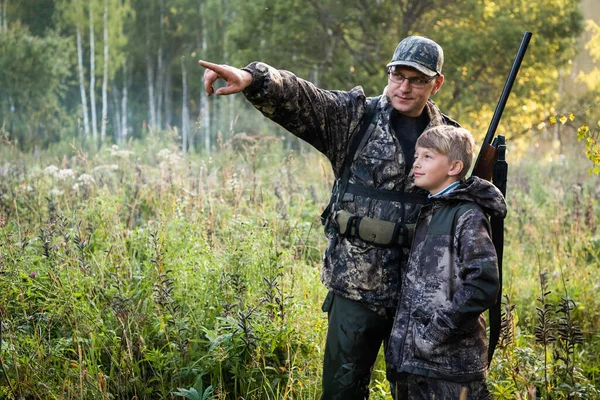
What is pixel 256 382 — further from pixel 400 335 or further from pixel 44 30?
pixel 44 30

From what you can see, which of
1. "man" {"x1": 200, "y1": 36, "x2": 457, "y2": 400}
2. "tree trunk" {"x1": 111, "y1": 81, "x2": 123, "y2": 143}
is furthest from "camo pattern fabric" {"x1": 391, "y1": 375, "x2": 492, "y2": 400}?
"tree trunk" {"x1": 111, "y1": 81, "x2": 123, "y2": 143}

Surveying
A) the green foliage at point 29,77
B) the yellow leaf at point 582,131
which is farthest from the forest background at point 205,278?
the green foliage at point 29,77

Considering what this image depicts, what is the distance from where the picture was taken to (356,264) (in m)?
2.76

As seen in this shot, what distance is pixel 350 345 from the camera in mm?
2760

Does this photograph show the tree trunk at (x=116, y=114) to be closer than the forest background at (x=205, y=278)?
No

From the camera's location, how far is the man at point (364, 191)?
8.93 ft

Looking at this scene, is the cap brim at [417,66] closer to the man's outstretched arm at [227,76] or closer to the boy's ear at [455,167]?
the boy's ear at [455,167]

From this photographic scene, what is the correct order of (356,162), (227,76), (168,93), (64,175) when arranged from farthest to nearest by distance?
(168,93), (64,175), (356,162), (227,76)

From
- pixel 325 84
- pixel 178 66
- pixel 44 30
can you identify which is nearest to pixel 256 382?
pixel 325 84

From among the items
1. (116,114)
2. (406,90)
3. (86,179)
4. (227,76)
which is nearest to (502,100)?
(406,90)

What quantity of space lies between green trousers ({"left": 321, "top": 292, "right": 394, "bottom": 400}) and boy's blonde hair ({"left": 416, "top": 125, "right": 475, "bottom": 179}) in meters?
0.79

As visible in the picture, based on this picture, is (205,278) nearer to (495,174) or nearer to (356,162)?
(356,162)

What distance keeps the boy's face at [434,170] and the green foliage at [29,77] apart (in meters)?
24.2

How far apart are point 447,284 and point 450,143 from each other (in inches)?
23.9
